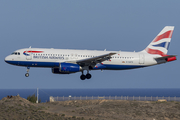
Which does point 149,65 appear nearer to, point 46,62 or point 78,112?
point 78,112

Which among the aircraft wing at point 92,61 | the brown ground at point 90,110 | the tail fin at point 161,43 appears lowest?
the brown ground at point 90,110

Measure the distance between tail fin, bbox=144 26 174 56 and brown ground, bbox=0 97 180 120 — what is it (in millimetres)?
11807

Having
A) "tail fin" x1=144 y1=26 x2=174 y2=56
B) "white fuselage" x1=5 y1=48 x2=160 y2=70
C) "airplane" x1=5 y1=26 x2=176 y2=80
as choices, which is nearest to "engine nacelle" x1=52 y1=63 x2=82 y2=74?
"airplane" x1=5 y1=26 x2=176 y2=80

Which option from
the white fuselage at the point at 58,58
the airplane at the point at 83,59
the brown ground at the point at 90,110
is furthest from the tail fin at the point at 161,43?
the brown ground at the point at 90,110

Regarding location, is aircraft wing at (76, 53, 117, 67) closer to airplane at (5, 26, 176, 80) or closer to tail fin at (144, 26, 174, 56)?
airplane at (5, 26, 176, 80)

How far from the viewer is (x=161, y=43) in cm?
5428

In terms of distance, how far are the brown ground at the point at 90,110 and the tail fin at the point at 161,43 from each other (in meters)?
11.8

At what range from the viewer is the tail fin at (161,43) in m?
53.3

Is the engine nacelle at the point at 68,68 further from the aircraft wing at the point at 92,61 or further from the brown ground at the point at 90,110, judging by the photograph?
the brown ground at the point at 90,110

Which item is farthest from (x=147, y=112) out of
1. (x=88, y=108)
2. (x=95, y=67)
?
(x=95, y=67)

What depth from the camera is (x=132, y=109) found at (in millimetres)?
53562

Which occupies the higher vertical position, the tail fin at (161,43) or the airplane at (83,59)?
the tail fin at (161,43)

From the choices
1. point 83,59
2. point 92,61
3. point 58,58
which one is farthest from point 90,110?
point 58,58

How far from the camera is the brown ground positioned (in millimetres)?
45344
